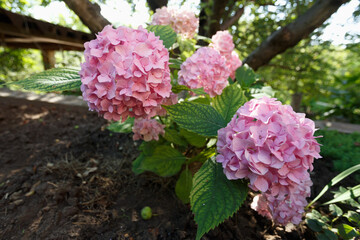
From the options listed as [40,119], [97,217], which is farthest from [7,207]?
[40,119]

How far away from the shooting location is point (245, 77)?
1498 millimetres

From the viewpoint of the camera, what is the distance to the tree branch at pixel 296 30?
6.88 feet

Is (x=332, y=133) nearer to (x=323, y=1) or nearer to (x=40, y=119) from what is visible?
(x=323, y=1)

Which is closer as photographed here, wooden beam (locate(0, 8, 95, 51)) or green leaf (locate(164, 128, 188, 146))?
green leaf (locate(164, 128, 188, 146))

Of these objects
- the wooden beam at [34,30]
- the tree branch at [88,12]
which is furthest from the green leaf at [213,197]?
the wooden beam at [34,30]

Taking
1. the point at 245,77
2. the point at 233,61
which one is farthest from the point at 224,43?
the point at 245,77

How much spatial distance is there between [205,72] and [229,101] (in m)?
0.24

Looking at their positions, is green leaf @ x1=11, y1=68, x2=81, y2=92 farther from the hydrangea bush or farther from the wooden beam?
the wooden beam

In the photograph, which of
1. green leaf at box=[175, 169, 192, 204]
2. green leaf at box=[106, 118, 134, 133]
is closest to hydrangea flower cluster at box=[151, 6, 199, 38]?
green leaf at box=[106, 118, 134, 133]

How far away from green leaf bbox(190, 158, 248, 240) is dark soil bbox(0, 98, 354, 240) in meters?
0.56

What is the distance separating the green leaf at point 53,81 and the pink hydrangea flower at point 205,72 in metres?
0.56

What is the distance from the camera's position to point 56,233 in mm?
1157

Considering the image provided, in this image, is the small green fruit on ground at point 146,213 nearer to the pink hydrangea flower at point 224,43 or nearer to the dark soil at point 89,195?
the dark soil at point 89,195

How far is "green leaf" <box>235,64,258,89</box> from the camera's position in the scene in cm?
145
